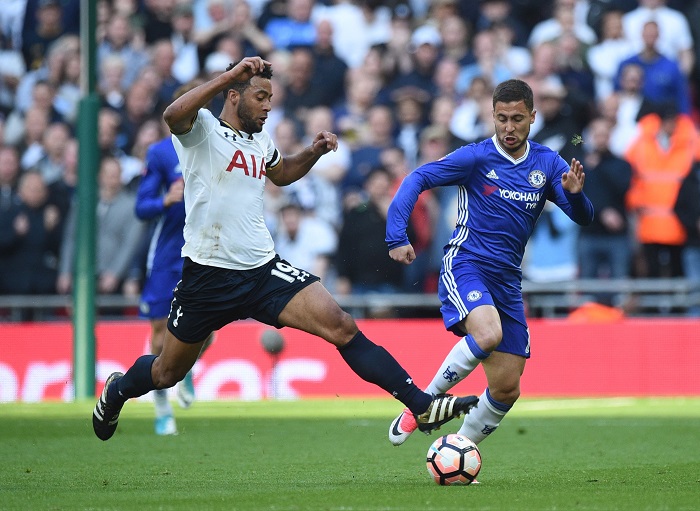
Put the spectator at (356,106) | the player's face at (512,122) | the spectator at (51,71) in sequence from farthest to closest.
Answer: the spectator at (51,71)
the spectator at (356,106)
the player's face at (512,122)

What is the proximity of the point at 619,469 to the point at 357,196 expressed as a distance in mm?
8273

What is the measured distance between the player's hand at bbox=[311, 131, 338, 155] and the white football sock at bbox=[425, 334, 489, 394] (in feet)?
4.72

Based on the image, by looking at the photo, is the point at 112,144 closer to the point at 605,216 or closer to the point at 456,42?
the point at 456,42

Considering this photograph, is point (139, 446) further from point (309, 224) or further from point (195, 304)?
point (309, 224)

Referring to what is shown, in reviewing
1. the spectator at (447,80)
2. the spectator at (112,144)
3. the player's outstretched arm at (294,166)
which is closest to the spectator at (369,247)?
the spectator at (447,80)

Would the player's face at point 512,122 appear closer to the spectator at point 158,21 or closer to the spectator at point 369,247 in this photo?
the spectator at point 369,247

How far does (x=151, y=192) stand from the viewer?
10875mm

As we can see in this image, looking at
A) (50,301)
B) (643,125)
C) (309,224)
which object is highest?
(643,125)

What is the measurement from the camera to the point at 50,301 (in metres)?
16.0

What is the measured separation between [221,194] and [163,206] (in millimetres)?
3058

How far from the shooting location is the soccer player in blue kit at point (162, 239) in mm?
10838

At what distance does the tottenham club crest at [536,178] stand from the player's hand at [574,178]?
32 cm

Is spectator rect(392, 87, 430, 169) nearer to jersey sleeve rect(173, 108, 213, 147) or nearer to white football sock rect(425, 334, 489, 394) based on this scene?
white football sock rect(425, 334, 489, 394)

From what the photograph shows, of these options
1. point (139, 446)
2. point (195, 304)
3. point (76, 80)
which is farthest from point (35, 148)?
point (195, 304)
